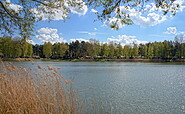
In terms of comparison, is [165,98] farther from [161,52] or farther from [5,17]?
[161,52]

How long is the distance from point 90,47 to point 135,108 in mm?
64418

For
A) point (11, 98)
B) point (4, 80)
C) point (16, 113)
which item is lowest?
point (16, 113)

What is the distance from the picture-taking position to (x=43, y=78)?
5762 millimetres

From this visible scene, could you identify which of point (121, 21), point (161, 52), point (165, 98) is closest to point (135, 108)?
point (165, 98)

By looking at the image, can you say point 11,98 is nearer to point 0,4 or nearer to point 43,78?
point 43,78

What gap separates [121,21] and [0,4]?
5.13 meters

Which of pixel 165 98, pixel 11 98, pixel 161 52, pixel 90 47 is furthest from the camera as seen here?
pixel 90 47

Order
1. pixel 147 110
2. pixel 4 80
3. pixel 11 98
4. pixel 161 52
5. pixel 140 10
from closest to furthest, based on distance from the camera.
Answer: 1. pixel 140 10
2. pixel 11 98
3. pixel 4 80
4. pixel 147 110
5. pixel 161 52

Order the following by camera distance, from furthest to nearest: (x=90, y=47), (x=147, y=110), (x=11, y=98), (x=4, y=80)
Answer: (x=90, y=47) < (x=147, y=110) < (x=4, y=80) < (x=11, y=98)

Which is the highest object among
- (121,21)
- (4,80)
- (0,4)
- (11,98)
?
(0,4)

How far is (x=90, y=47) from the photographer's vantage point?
7212 cm

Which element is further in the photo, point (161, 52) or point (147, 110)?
point (161, 52)

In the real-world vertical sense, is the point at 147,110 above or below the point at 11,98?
below

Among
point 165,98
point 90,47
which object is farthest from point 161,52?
point 165,98
